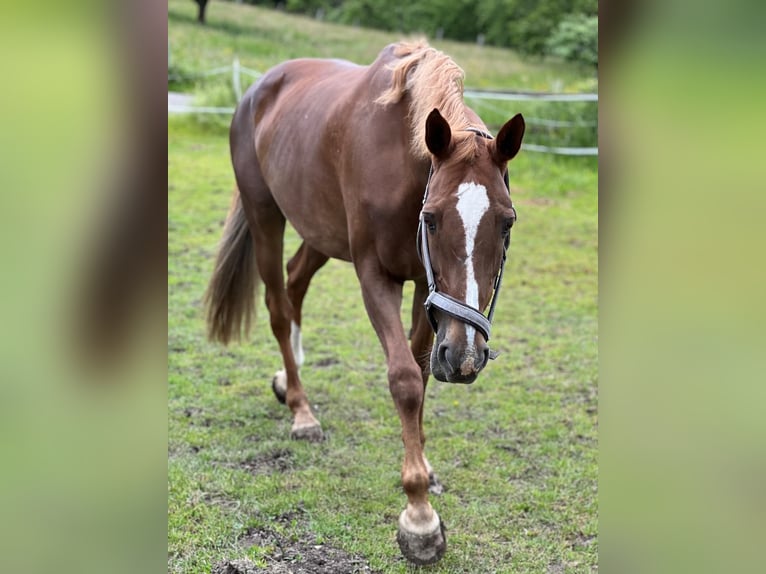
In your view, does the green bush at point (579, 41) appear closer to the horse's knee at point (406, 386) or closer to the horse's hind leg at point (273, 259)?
the horse's hind leg at point (273, 259)

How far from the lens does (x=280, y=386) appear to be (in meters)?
4.10

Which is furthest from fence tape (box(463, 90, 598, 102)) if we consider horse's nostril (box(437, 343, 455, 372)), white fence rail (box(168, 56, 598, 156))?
horse's nostril (box(437, 343, 455, 372))

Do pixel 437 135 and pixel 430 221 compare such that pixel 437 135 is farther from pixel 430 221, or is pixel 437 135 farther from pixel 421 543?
pixel 421 543

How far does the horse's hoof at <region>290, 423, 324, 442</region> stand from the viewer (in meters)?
3.62

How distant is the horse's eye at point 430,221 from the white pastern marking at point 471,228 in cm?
11

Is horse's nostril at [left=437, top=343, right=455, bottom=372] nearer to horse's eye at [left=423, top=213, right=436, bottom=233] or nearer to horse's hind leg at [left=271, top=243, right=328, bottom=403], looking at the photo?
horse's eye at [left=423, top=213, right=436, bottom=233]

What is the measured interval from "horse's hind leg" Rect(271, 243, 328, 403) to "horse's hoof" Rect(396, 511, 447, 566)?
5.80 ft

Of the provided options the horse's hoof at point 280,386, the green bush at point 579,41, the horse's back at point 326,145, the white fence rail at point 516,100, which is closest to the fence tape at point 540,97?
the white fence rail at point 516,100

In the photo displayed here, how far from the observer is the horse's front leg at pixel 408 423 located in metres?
2.47

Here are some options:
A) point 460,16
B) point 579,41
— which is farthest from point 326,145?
point 460,16

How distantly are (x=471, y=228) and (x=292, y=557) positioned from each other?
1.51m

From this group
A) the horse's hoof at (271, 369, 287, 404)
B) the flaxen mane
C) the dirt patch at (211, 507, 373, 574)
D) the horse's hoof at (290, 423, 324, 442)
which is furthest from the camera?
the horse's hoof at (271, 369, 287, 404)
